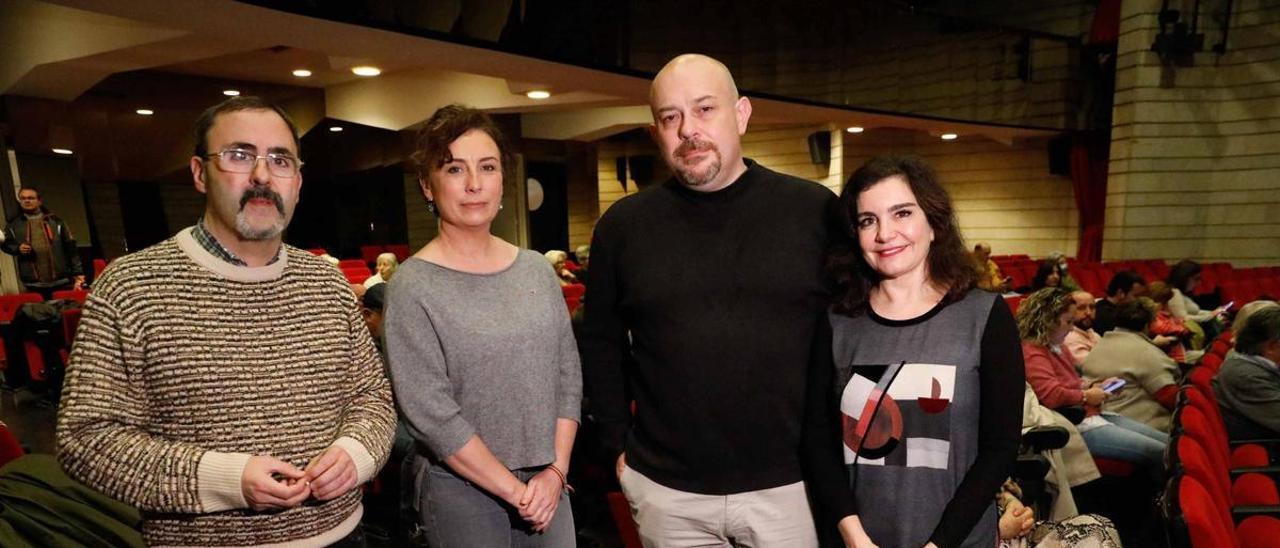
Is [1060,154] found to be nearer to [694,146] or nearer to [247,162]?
[694,146]

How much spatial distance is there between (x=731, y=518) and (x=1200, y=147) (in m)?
11.0

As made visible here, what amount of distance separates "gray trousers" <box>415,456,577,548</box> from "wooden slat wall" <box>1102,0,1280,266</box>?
34.9ft

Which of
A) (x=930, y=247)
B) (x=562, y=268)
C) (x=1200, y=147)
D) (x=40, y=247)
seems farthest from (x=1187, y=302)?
(x=40, y=247)

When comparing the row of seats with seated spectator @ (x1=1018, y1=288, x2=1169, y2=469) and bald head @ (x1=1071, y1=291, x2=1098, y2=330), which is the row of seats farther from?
bald head @ (x1=1071, y1=291, x2=1098, y2=330)

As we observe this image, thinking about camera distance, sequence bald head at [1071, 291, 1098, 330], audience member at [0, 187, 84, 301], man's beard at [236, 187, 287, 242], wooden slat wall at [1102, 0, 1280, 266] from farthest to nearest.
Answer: wooden slat wall at [1102, 0, 1280, 266] → audience member at [0, 187, 84, 301] → bald head at [1071, 291, 1098, 330] → man's beard at [236, 187, 287, 242]

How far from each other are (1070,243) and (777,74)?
7247 mm

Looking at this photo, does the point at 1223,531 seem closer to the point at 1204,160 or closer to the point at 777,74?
the point at 777,74

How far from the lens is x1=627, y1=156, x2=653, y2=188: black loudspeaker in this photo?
39.6 ft

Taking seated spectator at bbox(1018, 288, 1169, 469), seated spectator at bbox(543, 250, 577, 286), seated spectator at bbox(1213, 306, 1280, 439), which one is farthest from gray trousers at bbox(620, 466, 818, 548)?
seated spectator at bbox(543, 250, 577, 286)

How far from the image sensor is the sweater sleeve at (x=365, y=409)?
1199 mm

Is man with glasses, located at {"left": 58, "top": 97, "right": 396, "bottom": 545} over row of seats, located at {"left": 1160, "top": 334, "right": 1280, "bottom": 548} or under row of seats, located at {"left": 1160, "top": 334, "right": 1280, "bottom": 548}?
over

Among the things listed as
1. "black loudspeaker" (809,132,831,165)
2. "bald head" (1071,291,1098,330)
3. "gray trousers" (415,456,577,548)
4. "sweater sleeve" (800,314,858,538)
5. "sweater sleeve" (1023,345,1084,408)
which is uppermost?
"black loudspeaker" (809,132,831,165)

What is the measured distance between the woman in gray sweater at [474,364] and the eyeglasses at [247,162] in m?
0.25

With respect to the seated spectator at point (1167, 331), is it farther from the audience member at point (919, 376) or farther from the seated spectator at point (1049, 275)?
the audience member at point (919, 376)
